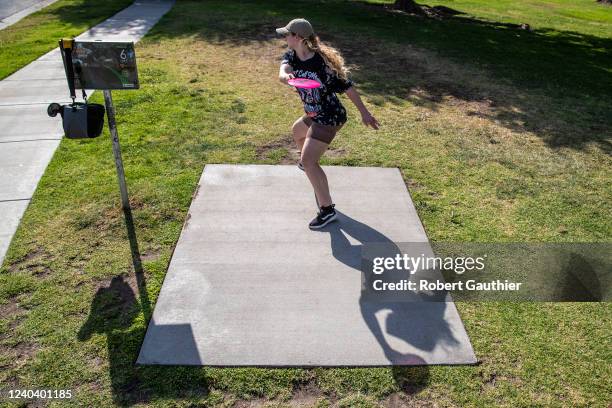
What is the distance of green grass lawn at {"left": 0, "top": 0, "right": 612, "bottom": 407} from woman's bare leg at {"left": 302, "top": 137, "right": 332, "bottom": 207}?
1.11m

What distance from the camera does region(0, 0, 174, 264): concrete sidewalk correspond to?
5.33 meters

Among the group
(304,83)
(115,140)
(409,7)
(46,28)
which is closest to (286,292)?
(304,83)

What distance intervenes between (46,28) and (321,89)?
11366 mm

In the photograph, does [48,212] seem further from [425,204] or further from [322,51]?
[425,204]

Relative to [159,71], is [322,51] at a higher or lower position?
higher

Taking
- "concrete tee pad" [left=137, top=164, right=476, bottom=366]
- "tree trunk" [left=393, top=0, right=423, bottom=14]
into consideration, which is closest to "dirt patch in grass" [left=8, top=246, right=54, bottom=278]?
"concrete tee pad" [left=137, top=164, right=476, bottom=366]

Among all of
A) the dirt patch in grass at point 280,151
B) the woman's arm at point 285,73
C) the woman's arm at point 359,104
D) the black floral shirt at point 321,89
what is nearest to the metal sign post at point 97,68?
the woman's arm at point 285,73

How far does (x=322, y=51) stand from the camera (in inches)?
183

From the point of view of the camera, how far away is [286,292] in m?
4.18

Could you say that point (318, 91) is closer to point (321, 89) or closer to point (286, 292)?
point (321, 89)

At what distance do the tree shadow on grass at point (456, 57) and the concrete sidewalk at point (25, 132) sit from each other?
10.6 ft

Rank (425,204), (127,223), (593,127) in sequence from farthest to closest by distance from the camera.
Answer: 1. (593,127)
2. (425,204)
3. (127,223)

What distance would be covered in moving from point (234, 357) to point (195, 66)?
7677 millimetres

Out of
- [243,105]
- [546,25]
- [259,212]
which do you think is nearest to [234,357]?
[259,212]
